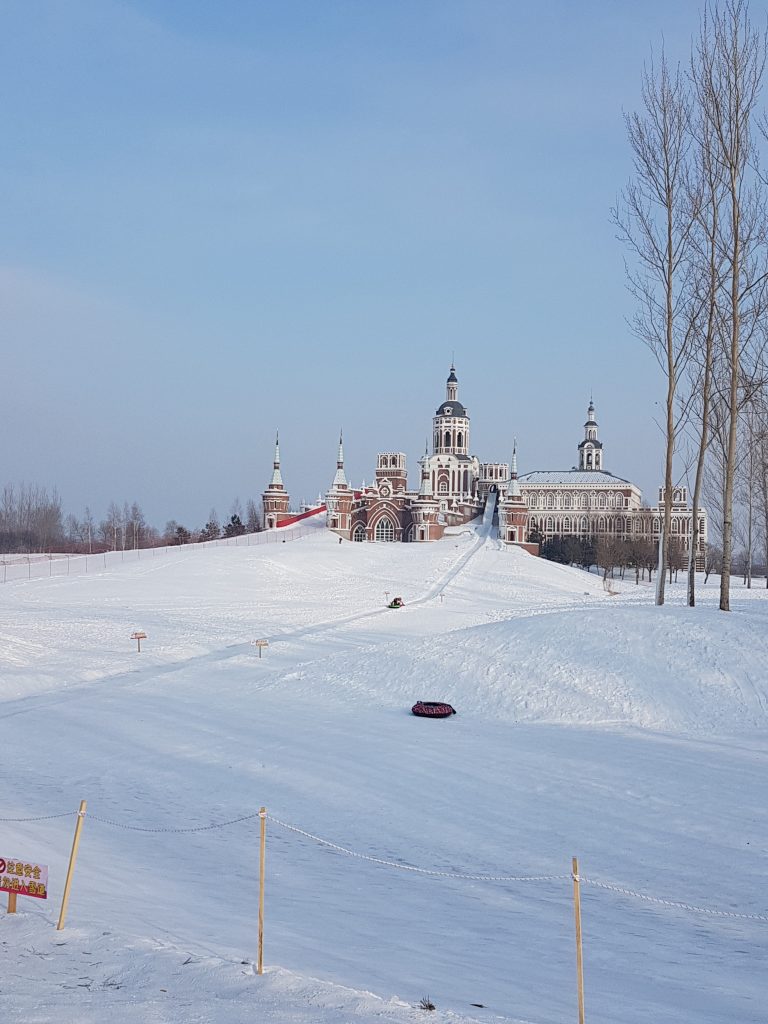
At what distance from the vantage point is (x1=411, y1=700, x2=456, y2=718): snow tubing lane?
64.9 ft

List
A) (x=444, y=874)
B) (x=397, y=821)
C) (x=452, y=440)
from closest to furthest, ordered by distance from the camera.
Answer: (x=444, y=874) → (x=397, y=821) → (x=452, y=440)

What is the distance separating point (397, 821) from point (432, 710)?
681 cm

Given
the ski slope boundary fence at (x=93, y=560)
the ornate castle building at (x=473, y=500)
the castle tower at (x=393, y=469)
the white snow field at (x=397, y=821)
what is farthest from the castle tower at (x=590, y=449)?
the white snow field at (x=397, y=821)

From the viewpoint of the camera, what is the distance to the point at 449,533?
109 m

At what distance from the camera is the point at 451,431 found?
456 feet

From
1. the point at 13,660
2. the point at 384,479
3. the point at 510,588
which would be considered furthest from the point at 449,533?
the point at 13,660

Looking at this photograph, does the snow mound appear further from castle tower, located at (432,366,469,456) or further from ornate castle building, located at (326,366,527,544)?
castle tower, located at (432,366,469,456)

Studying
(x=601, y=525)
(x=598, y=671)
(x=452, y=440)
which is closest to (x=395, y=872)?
(x=598, y=671)

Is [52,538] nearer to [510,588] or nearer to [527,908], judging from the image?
[510,588]

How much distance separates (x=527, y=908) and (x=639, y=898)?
1.47 metres

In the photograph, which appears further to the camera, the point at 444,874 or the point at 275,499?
the point at 275,499

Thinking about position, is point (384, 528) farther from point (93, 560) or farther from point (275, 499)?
point (93, 560)

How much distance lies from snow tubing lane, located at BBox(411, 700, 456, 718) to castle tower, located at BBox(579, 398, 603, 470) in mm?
124323

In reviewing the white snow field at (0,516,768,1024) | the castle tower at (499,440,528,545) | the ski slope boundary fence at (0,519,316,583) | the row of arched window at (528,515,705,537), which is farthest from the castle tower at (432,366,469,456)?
the white snow field at (0,516,768,1024)
